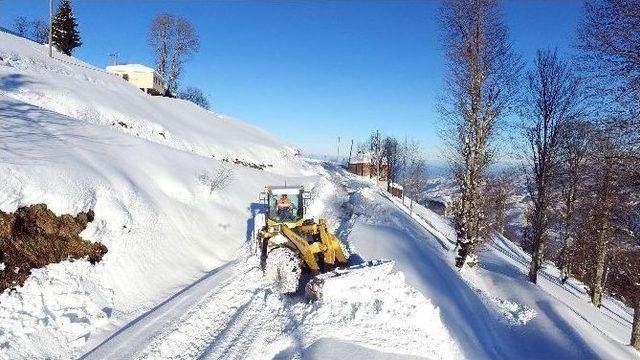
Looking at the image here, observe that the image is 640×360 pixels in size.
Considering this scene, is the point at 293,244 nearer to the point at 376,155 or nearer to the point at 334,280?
the point at 334,280

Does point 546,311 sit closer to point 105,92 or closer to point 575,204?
point 575,204

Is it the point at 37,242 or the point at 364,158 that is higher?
the point at 364,158

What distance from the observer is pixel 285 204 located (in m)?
14.3

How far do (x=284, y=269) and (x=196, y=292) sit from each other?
7.52ft

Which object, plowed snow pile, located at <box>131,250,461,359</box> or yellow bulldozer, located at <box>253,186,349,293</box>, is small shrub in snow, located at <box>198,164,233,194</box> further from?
plowed snow pile, located at <box>131,250,461,359</box>

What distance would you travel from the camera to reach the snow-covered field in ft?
26.3

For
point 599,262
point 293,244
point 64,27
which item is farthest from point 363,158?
point 293,244

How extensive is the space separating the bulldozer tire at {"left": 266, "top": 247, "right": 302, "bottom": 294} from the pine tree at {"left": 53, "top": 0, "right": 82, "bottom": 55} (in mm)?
50592

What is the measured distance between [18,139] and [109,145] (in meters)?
4.38

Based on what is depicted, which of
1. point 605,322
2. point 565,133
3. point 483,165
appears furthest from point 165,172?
point 605,322

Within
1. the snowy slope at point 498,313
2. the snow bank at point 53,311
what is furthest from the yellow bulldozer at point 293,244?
the snow bank at point 53,311

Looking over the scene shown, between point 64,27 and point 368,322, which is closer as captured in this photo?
point 368,322

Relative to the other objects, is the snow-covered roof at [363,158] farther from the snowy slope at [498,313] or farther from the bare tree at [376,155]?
the snowy slope at [498,313]

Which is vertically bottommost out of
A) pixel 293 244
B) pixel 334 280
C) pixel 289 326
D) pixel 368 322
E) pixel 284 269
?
pixel 289 326
